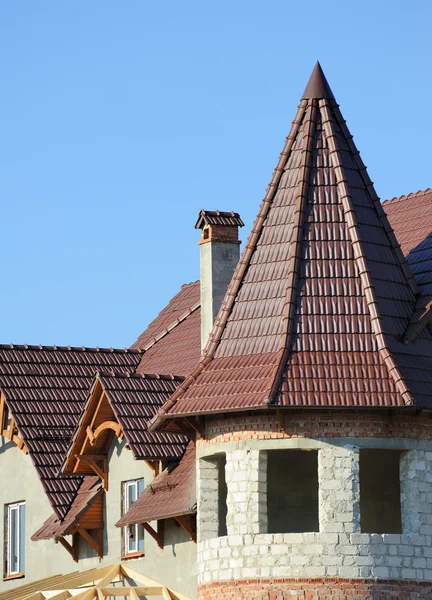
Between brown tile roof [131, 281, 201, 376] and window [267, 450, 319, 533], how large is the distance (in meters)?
4.43

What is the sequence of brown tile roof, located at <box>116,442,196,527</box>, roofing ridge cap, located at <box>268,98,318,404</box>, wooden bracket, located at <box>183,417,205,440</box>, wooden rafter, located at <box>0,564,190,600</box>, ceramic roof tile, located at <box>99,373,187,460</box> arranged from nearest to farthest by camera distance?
roofing ridge cap, located at <box>268,98,318,404</box>, wooden bracket, located at <box>183,417,205,440</box>, wooden rafter, located at <box>0,564,190,600</box>, brown tile roof, located at <box>116,442,196,527</box>, ceramic roof tile, located at <box>99,373,187,460</box>

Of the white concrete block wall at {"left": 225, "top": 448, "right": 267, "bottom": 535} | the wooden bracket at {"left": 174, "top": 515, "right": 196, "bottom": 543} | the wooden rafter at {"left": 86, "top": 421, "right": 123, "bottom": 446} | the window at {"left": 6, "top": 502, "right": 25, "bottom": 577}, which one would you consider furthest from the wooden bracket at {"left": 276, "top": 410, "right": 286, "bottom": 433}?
the window at {"left": 6, "top": 502, "right": 25, "bottom": 577}

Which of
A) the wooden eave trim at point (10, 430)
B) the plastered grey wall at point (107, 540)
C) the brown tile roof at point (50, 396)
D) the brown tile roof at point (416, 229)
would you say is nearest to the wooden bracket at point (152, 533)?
the plastered grey wall at point (107, 540)

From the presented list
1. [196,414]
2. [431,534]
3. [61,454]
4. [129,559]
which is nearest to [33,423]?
[61,454]

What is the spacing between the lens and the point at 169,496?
31078mm

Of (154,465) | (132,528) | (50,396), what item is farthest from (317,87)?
(50,396)

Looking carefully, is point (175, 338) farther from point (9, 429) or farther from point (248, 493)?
point (248, 493)

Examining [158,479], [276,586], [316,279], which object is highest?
[316,279]

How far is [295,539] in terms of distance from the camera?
1109 inches

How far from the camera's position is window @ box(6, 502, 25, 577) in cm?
3666

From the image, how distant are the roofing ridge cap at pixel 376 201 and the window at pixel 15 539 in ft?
33.2

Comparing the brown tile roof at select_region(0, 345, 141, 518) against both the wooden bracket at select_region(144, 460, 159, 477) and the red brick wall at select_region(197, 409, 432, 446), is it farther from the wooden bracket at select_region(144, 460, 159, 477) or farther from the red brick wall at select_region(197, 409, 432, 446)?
the red brick wall at select_region(197, 409, 432, 446)

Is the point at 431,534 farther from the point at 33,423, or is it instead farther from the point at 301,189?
the point at 33,423

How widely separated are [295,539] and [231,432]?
1.96 m
